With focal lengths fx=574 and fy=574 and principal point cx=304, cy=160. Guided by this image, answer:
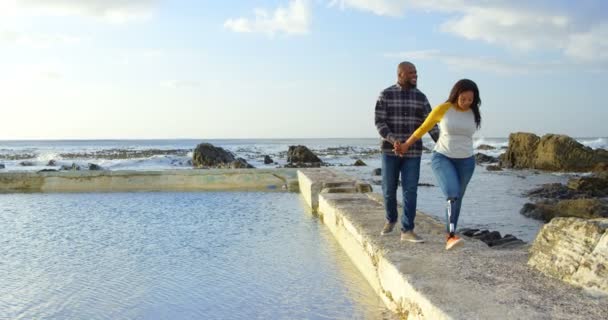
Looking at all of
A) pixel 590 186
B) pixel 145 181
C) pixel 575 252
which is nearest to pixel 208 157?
pixel 145 181

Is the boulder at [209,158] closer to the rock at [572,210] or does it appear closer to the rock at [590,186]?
the rock at [590,186]

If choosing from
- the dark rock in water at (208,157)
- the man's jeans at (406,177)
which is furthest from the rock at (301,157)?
the man's jeans at (406,177)

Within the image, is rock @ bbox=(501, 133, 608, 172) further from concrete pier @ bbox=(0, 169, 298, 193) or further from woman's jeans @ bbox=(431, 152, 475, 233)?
woman's jeans @ bbox=(431, 152, 475, 233)

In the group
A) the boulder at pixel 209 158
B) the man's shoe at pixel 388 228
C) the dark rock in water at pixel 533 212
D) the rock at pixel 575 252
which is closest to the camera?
the rock at pixel 575 252

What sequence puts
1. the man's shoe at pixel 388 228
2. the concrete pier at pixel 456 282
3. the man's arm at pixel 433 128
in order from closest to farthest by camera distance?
the concrete pier at pixel 456 282
the man's arm at pixel 433 128
the man's shoe at pixel 388 228

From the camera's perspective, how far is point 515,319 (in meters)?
2.60

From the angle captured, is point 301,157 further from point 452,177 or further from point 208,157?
point 452,177

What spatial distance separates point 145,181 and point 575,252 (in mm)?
11149

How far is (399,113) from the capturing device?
458 centimetres

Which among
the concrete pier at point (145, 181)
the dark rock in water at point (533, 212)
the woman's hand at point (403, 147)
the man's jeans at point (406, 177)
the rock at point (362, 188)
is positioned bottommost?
the dark rock in water at point (533, 212)

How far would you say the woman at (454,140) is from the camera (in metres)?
4.19

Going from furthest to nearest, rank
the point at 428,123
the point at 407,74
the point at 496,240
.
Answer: the point at 496,240, the point at 407,74, the point at 428,123

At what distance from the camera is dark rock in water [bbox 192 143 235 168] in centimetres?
2235

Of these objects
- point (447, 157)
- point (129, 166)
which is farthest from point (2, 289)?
point (129, 166)
